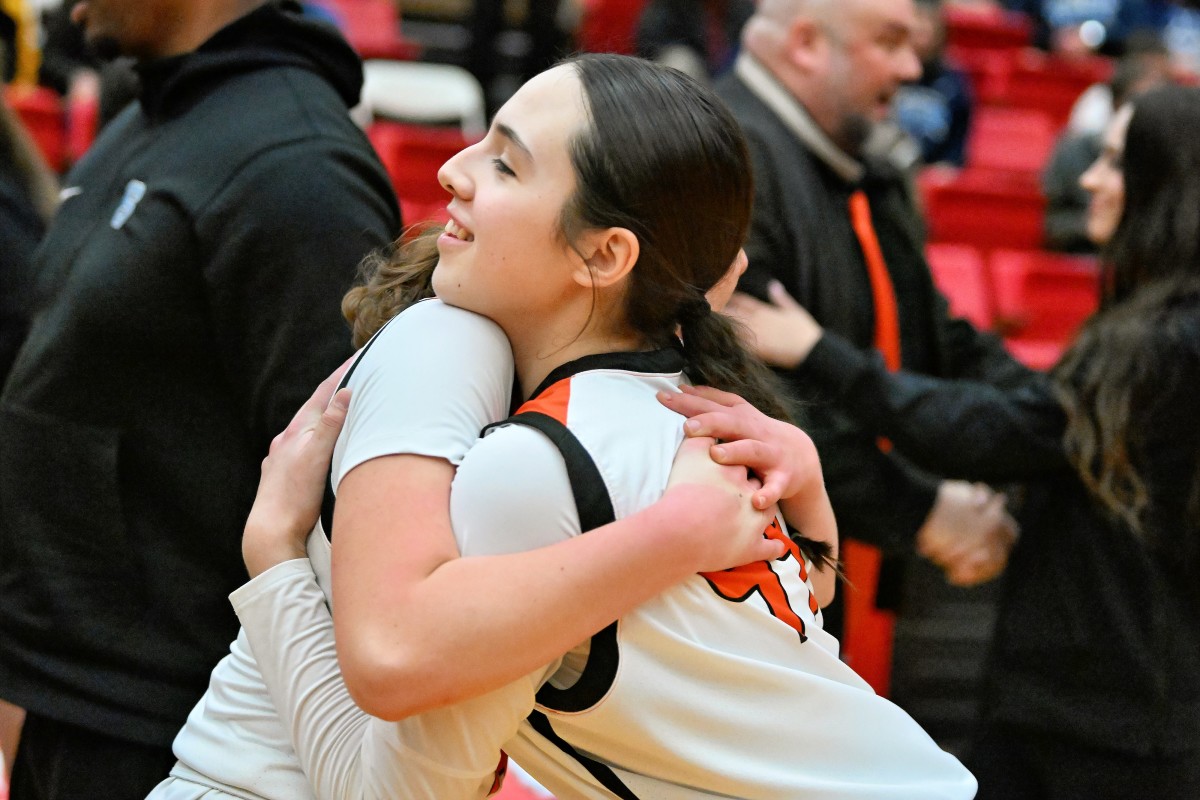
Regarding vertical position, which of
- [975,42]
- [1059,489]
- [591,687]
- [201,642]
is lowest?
[975,42]

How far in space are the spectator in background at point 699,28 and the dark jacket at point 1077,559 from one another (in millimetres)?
5076

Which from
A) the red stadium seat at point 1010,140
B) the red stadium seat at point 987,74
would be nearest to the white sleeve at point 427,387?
the red stadium seat at point 1010,140

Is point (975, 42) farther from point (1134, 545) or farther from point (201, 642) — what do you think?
point (201, 642)

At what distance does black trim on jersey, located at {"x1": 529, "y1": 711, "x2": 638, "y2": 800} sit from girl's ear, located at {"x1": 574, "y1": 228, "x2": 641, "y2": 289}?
0.41 m

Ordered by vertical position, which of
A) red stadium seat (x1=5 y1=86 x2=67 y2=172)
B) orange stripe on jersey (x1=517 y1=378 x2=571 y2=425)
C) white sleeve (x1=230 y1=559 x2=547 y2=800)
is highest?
orange stripe on jersey (x1=517 y1=378 x2=571 y2=425)

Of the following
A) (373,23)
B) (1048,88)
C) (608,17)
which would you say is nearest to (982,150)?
(1048,88)

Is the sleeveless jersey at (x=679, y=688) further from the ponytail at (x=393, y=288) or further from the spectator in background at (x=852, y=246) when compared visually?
the spectator in background at (x=852, y=246)

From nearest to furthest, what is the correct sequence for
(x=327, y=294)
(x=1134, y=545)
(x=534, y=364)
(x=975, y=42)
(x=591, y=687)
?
(x=591, y=687)
(x=534, y=364)
(x=327, y=294)
(x=1134, y=545)
(x=975, y=42)

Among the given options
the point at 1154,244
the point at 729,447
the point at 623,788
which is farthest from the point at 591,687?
the point at 1154,244

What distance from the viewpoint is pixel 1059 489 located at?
8.52ft

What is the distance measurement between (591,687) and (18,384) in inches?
36.8

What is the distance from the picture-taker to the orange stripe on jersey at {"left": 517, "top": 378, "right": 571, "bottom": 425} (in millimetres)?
1206

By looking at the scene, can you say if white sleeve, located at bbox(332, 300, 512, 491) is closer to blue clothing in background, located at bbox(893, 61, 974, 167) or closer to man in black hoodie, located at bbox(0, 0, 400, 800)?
man in black hoodie, located at bbox(0, 0, 400, 800)

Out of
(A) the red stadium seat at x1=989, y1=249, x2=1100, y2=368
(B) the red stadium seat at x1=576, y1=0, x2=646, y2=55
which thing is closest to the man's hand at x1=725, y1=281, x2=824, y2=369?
(A) the red stadium seat at x1=989, y1=249, x2=1100, y2=368
